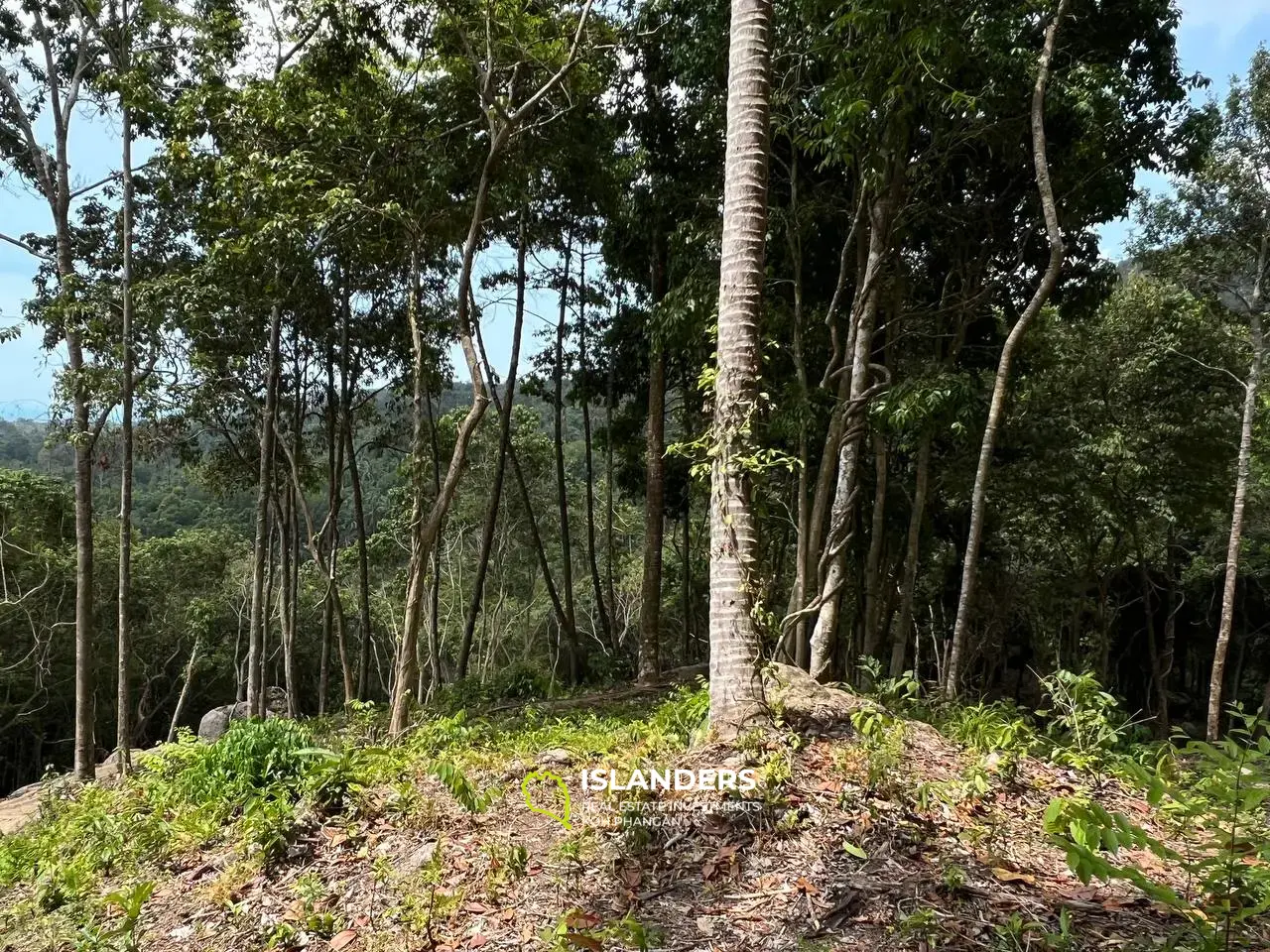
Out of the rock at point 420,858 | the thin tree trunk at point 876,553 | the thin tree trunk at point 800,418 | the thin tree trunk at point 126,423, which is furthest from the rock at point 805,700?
the thin tree trunk at point 126,423

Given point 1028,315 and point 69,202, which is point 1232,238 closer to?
point 1028,315

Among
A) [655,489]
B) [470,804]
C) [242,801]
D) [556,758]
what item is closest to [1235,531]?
[655,489]

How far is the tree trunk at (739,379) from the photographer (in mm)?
3752

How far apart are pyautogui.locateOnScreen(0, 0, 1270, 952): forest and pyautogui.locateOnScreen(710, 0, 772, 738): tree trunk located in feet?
0.07

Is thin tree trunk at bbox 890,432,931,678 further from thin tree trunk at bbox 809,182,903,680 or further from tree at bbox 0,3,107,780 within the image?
tree at bbox 0,3,107,780

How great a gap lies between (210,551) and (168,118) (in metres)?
15.5

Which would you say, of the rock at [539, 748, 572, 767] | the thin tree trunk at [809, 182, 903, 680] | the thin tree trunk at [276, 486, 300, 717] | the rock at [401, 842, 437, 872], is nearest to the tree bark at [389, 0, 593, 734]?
the rock at [539, 748, 572, 767]

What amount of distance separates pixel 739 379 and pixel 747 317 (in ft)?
1.09

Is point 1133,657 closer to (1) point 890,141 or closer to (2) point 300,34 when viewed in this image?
(1) point 890,141

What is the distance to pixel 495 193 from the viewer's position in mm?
8711

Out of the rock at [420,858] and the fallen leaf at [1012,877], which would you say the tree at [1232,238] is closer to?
the fallen leaf at [1012,877]

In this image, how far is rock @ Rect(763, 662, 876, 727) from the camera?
12.6 feet

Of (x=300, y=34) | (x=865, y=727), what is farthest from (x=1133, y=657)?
(x=300, y=34)

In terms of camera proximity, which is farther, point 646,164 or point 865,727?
point 646,164
